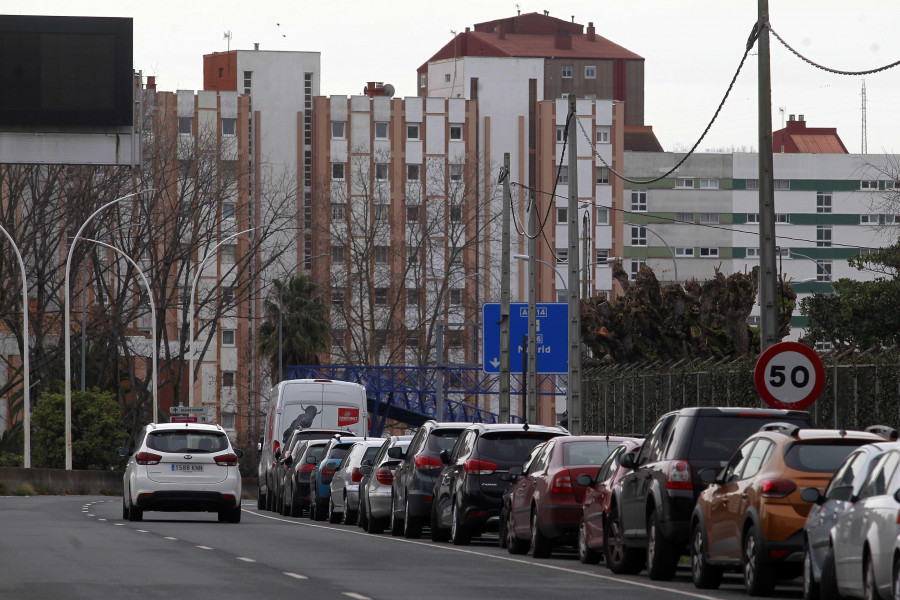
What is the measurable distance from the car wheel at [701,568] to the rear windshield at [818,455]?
147 centimetres

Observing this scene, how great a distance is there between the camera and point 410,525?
26.0m

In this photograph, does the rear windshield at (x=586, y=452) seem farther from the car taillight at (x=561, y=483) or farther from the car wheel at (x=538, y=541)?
the car wheel at (x=538, y=541)

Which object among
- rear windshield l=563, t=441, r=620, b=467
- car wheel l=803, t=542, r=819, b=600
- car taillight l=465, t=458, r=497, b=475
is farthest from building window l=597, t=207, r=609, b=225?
car wheel l=803, t=542, r=819, b=600

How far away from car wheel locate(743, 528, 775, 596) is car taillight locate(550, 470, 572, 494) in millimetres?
5487

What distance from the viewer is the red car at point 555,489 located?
20.6m

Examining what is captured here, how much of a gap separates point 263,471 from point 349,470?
41.7ft

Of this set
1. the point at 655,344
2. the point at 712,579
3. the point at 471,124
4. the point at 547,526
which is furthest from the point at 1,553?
the point at 471,124

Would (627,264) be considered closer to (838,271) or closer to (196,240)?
(838,271)

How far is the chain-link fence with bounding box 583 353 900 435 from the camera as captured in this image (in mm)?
24688

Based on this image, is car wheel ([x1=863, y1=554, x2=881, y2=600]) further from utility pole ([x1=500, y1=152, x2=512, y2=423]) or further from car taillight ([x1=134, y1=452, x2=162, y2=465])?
utility pole ([x1=500, y1=152, x2=512, y2=423])

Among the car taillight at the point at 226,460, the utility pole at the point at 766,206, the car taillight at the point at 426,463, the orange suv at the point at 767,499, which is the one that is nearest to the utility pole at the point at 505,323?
the car taillight at the point at 226,460

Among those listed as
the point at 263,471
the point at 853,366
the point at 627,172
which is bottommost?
the point at 263,471

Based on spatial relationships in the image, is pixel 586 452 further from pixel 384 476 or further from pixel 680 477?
pixel 384 476

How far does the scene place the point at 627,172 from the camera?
133500 millimetres
